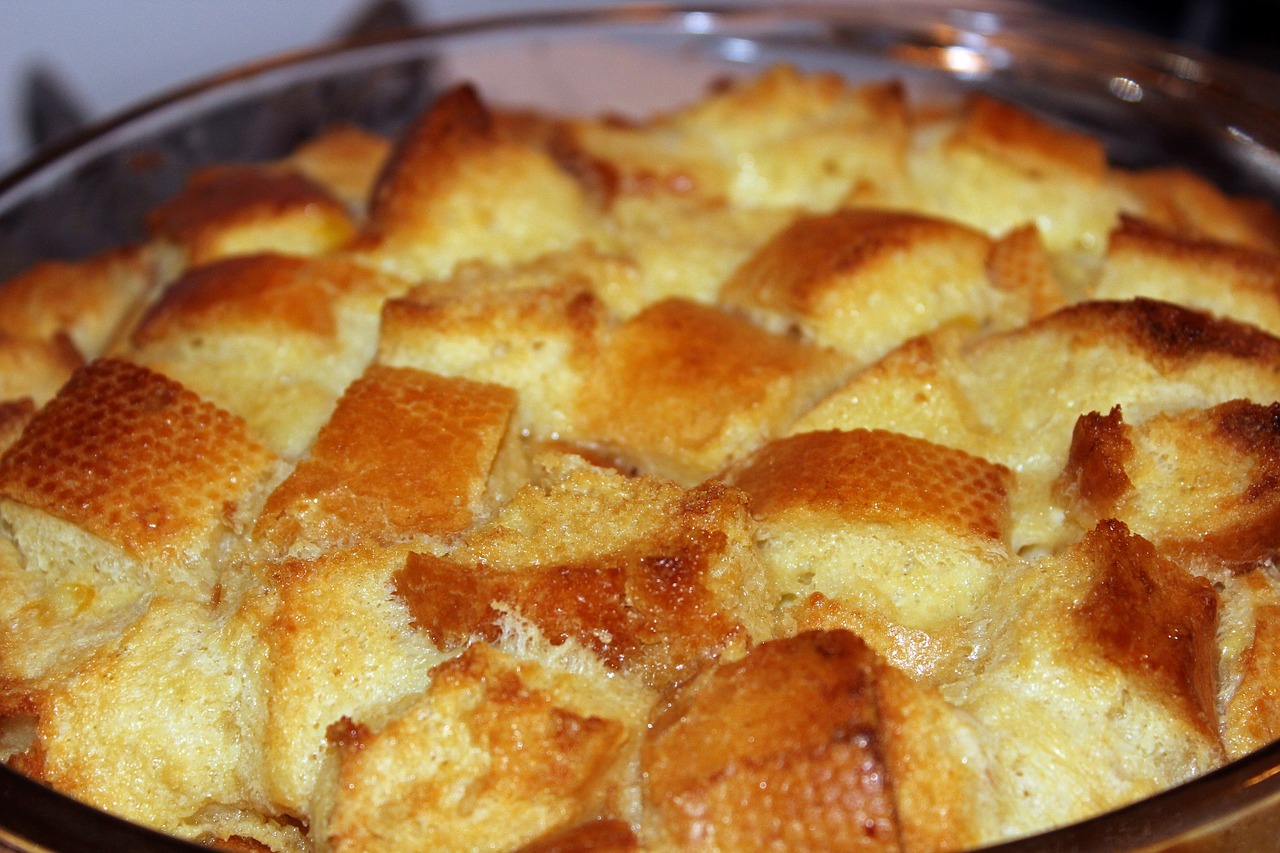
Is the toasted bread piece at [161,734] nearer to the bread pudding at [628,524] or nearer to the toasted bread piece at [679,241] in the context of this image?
the bread pudding at [628,524]

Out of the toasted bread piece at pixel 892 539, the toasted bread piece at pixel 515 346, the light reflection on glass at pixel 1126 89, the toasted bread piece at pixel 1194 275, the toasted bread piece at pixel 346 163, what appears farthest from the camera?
the light reflection on glass at pixel 1126 89

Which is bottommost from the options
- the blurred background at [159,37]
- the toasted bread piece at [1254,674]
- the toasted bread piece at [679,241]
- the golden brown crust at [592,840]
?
the blurred background at [159,37]

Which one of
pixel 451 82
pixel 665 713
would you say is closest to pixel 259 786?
pixel 665 713

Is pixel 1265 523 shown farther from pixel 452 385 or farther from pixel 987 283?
pixel 452 385

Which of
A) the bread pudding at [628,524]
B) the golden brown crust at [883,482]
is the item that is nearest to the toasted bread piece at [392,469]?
the bread pudding at [628,524]

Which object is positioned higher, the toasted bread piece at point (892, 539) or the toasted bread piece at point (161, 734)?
the toasted bread piece at point (892, 539)

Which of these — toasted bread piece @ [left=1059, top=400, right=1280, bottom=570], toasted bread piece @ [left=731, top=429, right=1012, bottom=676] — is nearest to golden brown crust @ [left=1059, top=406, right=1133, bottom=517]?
toasted bread piece @ [left=1059, top=400, right=1280, bottom=570]

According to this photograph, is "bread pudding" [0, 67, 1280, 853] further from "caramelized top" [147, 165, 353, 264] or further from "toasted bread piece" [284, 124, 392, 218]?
"toasted bread piece" [284, 124, 392, 218]
